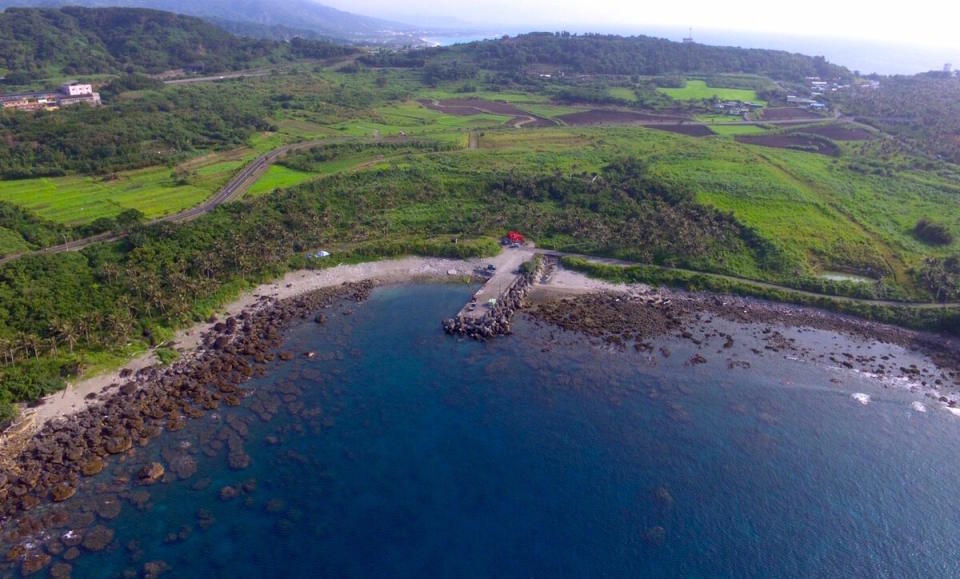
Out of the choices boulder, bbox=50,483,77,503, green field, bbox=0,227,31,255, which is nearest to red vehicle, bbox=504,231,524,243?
boulder, bbox=50,483,77,503

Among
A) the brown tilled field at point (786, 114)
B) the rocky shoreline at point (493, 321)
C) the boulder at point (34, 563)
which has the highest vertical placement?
the brown tilled field at point (786, 114)

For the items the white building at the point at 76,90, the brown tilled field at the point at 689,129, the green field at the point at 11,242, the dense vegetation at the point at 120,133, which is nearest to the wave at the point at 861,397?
the green field at the point at 11,242

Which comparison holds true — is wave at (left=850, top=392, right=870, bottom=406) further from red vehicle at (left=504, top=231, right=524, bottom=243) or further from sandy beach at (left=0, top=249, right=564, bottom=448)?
red vehicle at (left=504, top=231, right=524, bottom=243)

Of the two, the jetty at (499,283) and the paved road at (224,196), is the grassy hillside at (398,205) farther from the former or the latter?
the jetty at (499,283)

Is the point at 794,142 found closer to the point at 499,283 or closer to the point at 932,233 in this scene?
the point at 932,233

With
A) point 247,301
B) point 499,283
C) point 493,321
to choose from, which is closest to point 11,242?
point 247,301

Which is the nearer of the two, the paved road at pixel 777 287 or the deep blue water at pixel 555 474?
the deep blue water at pixel 555 474
